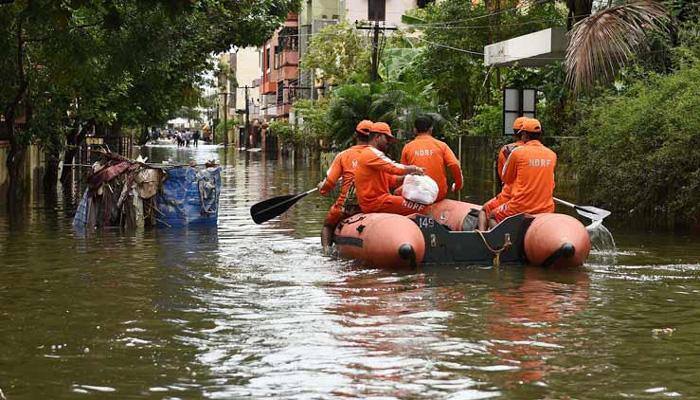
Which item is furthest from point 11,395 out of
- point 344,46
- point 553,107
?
point 344,46

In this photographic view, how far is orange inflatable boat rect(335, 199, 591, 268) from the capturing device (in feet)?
47.5

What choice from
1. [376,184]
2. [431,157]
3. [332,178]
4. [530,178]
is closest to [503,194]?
[530,178]

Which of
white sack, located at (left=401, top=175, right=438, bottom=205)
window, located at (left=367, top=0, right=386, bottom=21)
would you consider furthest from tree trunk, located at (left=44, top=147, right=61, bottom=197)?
window, located at (left=367, top=0, right=386, bottom=21)

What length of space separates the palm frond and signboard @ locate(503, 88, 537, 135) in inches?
37.2

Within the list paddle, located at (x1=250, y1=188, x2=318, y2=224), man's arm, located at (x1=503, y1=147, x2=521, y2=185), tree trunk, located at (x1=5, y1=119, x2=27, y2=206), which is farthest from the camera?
tree trunk, located at (x1=5, y1=119, x2=27, y2=206)

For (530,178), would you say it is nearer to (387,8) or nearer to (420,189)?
(420,189)

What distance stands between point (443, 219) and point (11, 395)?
922cm

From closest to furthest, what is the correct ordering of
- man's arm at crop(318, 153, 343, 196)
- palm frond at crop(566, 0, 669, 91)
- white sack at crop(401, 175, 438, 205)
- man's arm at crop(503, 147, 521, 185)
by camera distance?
1. man's arm at crop(503, 147, 521, 185)
2. white sack at crop(401, 175, 438, 205)
3. man's arm at crop(318, 153, 343, 196)
4. palm frond at crop(566, 0, 669, 91)

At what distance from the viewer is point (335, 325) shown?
34.7 ft

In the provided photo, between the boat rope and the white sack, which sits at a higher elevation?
the white sack

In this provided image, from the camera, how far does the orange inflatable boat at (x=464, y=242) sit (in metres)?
14.5

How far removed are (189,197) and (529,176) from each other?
7625 mm

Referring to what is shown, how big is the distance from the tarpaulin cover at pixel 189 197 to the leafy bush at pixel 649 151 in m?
6.92

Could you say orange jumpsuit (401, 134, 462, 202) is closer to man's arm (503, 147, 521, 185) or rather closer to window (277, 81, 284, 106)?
man's arm (503, 147, 521, 185)
